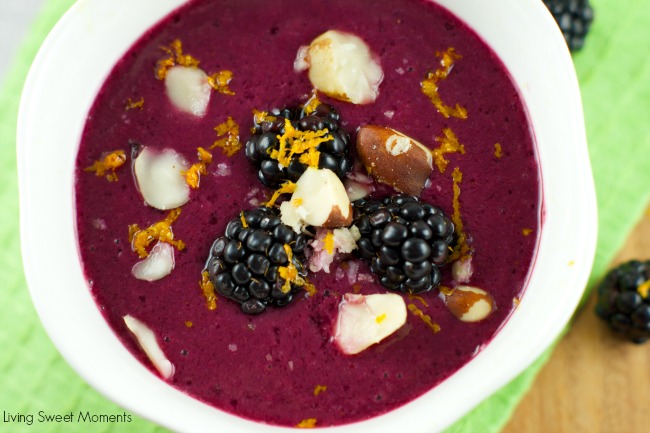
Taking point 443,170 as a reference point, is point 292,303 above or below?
below

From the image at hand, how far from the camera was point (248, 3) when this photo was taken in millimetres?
2041

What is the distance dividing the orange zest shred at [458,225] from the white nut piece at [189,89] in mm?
742

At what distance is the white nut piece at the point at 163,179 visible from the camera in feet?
6.28

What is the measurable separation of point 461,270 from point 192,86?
3.04 ft

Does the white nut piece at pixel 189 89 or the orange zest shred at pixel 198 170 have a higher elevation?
the white nut piece at pixel 189 89

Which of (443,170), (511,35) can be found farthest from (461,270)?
(511,35)

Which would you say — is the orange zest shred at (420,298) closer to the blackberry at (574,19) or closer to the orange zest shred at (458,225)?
the orange zest shred at (458,225)

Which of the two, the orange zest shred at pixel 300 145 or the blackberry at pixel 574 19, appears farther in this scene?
the blackberry at pixel 574 19

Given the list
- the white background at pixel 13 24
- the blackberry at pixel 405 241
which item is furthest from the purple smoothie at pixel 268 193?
the white background at pixel 13 24

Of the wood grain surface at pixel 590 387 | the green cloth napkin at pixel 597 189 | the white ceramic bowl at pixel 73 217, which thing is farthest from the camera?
the wood grain surface at pixel 590 387

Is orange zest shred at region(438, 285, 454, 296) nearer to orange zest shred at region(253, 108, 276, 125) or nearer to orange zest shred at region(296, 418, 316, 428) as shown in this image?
orange zest shred at region(296, 418, 316, 428)

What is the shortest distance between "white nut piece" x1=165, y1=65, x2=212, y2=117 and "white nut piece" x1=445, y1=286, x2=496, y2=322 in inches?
34.6

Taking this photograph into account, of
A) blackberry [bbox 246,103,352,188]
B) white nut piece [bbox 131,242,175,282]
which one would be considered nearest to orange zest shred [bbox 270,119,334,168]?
blackberry [bbox 246,103,352,188]

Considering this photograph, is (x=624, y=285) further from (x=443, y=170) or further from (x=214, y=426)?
(x=214, y=426)
